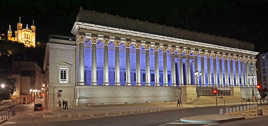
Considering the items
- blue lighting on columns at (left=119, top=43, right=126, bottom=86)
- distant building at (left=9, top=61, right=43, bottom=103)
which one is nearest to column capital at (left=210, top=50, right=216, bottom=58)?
blue lighting on columns at (left=119, top=43, right=126, bottom=86)

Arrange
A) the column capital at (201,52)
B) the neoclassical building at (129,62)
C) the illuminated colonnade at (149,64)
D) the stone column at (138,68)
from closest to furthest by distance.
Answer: the neoclassical building at (129,62) → the illuminated colonnade at (149,64) → the stone column at (138,68) → the column capital at (201,52)

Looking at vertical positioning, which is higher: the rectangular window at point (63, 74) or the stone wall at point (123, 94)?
the rectangular window at point (63, 74)

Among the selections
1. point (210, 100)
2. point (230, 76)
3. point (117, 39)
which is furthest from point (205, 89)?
point (117, 39)

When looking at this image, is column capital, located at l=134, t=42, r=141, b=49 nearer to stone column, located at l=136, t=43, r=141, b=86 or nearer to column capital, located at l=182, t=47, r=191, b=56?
stone column, located at l=136, t=43, r=141, b=86

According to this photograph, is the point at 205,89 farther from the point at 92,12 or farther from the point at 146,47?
the point at 92,12

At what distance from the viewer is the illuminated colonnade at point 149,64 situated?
50062mm

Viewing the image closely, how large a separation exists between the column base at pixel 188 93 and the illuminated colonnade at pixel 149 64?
118 inches

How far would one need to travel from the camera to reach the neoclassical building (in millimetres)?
47688

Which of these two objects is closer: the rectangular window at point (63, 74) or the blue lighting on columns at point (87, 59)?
the rectangular window at point (63, 74)

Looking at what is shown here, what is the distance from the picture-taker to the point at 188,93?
189 feet

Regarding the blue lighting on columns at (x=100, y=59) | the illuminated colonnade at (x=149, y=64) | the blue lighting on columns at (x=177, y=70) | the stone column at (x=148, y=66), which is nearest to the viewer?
the illuminated colonnade at (x=149, y=64)

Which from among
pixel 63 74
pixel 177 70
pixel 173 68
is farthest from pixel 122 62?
pixel 177 70

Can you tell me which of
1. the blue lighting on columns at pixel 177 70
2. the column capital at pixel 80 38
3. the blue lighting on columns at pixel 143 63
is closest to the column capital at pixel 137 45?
the blue lighting on columns at pixel 143 63

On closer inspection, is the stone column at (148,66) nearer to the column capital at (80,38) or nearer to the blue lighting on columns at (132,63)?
the blue lighting on columns at (132,63)
